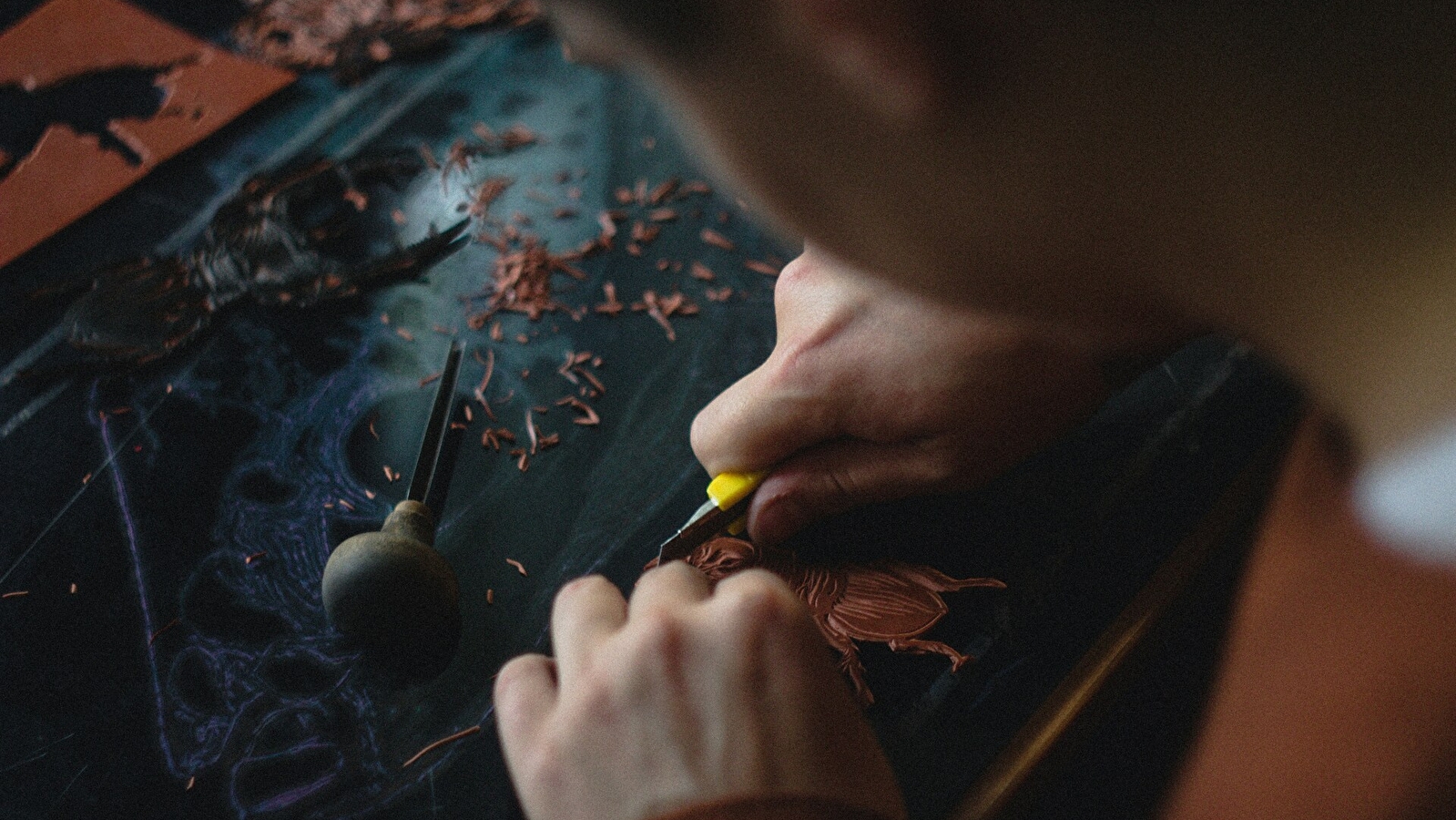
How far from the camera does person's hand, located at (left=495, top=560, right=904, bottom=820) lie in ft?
1.65

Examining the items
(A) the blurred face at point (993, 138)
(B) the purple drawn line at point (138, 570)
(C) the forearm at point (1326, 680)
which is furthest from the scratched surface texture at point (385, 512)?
(A) the blurred face at point (993, 138)

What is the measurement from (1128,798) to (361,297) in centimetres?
88

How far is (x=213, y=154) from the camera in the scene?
121 cm

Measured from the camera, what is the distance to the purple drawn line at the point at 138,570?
659 mm

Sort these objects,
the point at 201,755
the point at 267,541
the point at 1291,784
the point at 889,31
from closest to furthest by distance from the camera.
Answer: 1. the point at 889,31
2. the point at 1291,784
3. the point at 201,755
4. the point at 267,541

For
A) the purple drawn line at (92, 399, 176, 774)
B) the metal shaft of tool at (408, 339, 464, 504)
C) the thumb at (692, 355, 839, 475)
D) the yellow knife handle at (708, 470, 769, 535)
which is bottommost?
the yellow knife handle at (708, 470, 769, 535)

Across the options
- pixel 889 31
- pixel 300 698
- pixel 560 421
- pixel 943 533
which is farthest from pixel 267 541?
pixel 889 31

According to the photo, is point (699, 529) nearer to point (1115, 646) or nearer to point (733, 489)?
point (733, 489)

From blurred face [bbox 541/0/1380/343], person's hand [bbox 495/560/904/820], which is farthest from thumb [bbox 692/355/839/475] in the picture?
blurred face [bbox 541/0/1380/343]

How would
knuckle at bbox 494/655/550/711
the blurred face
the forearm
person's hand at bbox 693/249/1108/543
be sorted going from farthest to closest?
person's hand at bbox 693/249/1108/543 → knuckle at bbox 494/655/550/711 → the forearm → the blurred face

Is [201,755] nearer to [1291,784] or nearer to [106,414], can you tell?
[106,414]

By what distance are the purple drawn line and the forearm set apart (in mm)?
704

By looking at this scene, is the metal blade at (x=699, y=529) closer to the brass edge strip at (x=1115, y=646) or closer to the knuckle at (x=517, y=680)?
the knuckle at (x=517, y=680)

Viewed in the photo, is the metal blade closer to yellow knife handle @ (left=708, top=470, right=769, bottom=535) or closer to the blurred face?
yellow knife handle @ (left=708, top=470, right=769, bottom=535)
